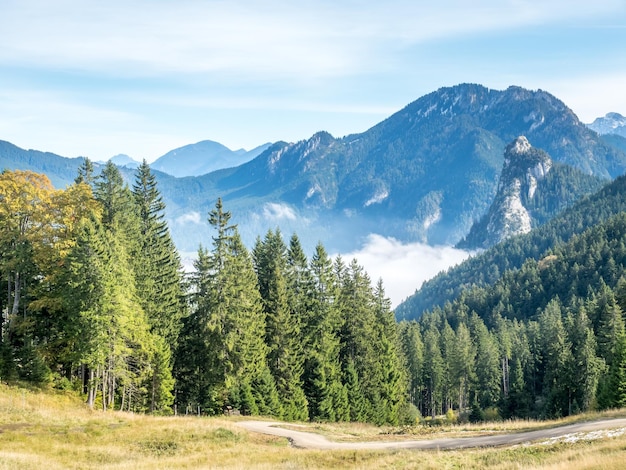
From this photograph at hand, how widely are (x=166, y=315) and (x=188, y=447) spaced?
25.0m

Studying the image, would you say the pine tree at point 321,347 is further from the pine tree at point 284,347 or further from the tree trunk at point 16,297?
the tree trunk at point 16,297

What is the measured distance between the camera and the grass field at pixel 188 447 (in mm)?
22984

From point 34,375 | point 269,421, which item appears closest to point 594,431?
point 269,421

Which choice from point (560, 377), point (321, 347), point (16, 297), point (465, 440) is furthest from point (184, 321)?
point (560, 377)

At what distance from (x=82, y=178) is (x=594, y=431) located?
48.4 metres

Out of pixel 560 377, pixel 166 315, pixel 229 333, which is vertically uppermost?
pixel 166 315

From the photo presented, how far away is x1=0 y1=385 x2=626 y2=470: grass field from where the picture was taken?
75.4 ft

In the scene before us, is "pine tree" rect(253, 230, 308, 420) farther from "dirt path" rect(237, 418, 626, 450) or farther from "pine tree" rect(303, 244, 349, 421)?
"dirt path" rect(237, 418, 626, 450)

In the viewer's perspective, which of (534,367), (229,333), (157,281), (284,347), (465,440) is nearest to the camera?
(465,440)

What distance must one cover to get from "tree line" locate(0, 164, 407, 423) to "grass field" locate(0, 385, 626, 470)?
6.06 m

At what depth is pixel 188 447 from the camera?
3222cm

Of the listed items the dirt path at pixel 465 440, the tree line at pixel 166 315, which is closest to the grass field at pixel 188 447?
the dirt path at pixel 465 440

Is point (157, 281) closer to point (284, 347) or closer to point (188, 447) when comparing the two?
point (284, 347)

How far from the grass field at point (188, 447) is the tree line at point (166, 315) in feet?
19.9
